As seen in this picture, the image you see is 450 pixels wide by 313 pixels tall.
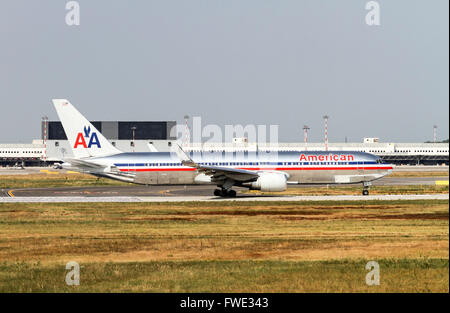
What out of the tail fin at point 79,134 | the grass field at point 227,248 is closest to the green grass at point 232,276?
the grass field at point 227,248

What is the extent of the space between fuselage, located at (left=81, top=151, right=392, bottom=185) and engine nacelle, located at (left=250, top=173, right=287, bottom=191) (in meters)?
1.98

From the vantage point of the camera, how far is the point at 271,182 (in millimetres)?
47719

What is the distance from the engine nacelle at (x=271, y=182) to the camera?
157 ft

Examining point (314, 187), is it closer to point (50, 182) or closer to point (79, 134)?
point (79, 134)

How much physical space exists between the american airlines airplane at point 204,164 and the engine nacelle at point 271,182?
3.47 ft

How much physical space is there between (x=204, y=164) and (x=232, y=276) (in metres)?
34.0

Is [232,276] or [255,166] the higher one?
[255,166]

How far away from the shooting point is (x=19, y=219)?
3378cm

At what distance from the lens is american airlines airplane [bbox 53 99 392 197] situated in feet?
165

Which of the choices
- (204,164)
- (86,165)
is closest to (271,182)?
(204,164)
